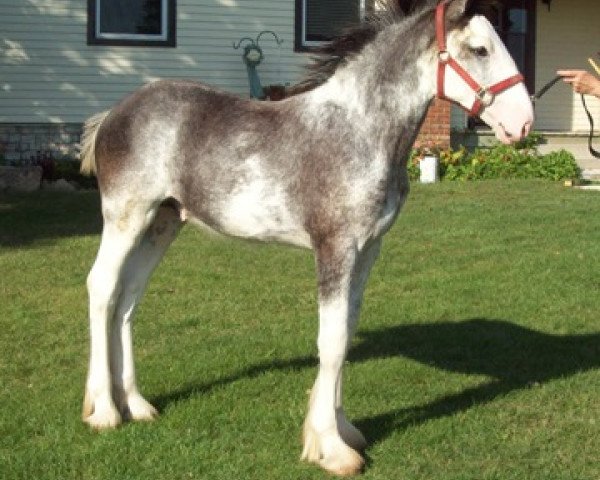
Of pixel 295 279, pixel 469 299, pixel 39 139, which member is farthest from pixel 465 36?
pixel 39 139

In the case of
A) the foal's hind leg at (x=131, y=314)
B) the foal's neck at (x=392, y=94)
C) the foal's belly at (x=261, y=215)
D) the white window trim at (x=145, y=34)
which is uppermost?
the white window trim at (x=145, y=34)

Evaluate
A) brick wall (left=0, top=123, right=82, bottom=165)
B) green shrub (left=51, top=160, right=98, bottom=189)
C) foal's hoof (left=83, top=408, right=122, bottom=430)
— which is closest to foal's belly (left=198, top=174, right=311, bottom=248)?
foal's hoof (left=83, top=408, right=122, bottom=430)

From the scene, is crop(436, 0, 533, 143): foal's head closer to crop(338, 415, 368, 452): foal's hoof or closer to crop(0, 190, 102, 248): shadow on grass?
crop(338, 415, 368, 452): foal's hoof

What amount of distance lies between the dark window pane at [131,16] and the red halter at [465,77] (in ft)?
A: 46.1

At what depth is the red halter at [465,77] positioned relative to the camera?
530 centimetres

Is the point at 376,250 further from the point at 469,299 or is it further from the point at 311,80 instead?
the point at 469,299

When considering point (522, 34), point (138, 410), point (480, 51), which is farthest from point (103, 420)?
point (522, 34)

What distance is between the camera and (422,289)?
32.5 ft

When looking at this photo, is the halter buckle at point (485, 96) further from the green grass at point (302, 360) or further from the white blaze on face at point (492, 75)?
the green grass at point (302, 360)

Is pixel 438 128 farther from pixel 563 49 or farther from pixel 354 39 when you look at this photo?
pixel 354 39

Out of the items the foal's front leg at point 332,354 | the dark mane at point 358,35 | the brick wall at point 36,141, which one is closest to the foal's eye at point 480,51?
the dark mane at point 358,35

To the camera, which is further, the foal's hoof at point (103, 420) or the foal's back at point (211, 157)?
the foal's hoof at point (103, 420)

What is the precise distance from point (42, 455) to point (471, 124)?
15.6 meters

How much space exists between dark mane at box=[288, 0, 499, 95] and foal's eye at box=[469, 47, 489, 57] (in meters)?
0.33
